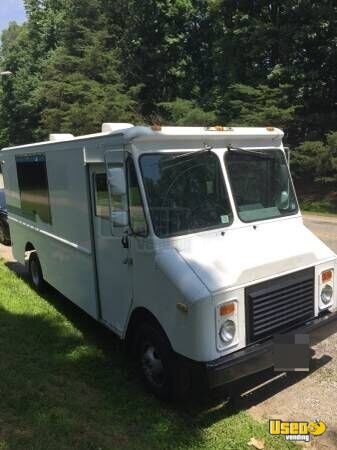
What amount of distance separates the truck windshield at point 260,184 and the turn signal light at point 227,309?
3.74 feet

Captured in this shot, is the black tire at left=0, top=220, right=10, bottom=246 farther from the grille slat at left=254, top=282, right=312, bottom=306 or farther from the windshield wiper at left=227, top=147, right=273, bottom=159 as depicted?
the grille slat at left=254, top=282, right=312, bottom=306

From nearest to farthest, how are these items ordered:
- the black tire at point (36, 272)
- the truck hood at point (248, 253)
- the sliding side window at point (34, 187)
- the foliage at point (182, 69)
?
1. the truck hood at point (248, 253)
2. the sliding side window at point (34, 187)
3. the black tire at point (36, 272)
4. the foliage at point (182, 69)

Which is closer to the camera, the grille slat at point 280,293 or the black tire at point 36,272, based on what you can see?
the grille slat at point 280,293

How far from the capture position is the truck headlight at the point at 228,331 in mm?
4070

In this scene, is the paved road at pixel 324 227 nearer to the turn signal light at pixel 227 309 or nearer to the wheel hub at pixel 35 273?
the wheel hub at pixel 35 273

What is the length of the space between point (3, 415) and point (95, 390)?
1036mm

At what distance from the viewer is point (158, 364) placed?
181 inches

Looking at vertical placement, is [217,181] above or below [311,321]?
above

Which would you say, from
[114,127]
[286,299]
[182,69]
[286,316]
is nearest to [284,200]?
[286,299]

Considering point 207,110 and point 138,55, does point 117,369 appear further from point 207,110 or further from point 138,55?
point 138,55

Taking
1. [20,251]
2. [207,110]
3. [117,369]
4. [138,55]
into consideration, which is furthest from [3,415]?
[138,55]

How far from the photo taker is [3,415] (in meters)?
4.20

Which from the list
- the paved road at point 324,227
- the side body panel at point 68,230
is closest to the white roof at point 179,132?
the side body panel at point 68,230

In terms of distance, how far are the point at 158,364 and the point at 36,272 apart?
4.52 m
